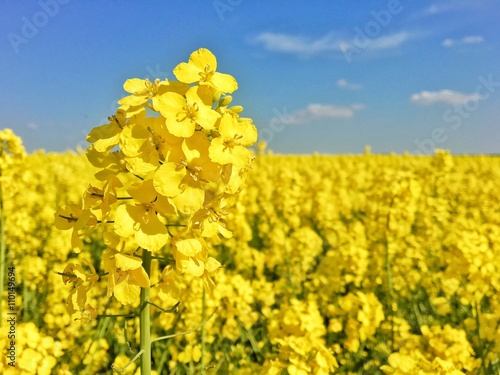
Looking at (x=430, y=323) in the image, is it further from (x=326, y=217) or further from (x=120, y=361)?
(x=120, y=361)

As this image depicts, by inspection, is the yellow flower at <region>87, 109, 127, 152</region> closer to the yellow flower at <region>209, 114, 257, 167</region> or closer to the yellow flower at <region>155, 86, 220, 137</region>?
the yellow flower at <region>155, 86, 220, 137</region>

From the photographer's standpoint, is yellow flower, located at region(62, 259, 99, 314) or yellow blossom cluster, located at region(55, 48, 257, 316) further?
yellow flower, located at region(62, 259, 99, 314)

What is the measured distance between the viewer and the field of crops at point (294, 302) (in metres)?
2.28

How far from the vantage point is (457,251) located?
117 inches

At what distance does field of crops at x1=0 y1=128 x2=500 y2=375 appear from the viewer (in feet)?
7.48

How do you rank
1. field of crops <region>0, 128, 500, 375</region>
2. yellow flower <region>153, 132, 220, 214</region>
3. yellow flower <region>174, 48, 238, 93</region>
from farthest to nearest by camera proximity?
field of crops <region>0, 128, 500, 375</region>, yellow flower <region>174, 48, 238, 93</region>, yellow flower <region>153, 132, 220, 214</region>

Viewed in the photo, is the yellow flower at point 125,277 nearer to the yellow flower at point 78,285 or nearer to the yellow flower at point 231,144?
the yellow flower at point 78,285

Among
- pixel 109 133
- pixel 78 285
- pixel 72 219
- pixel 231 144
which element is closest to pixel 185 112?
pixel 231 144

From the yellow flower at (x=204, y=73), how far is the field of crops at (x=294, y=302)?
442mm

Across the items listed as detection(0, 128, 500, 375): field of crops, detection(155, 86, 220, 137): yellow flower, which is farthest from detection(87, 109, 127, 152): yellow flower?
detection(0, 128, 500, 375): field of crops

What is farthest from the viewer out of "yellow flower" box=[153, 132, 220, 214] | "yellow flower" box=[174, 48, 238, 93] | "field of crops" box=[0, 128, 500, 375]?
"field of crops" box=[0, 128, 500, 375]

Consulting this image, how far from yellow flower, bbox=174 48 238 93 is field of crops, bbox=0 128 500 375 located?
1.45 feet

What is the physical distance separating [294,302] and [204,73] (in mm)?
1773

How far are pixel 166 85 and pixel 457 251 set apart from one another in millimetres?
2329
